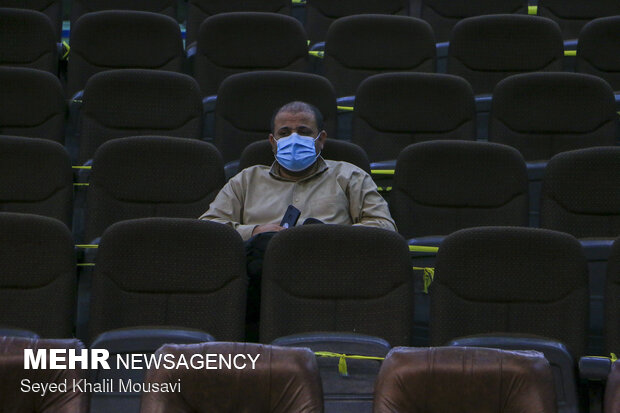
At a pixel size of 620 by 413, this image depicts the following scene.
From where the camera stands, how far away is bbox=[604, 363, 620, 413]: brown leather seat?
1.23 meters

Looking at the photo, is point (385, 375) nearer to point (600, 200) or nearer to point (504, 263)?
point (504, 263)

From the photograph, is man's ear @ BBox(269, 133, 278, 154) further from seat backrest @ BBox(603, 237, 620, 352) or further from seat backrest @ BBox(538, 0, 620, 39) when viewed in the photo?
seat backrest @ BBox(538, 0, 620, 39)

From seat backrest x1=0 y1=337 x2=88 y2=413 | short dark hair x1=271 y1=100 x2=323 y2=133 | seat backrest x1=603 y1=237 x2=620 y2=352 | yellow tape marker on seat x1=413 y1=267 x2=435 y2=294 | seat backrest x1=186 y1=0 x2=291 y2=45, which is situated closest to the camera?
seat backrest x1=0 y1=337 x2=88 y2=413

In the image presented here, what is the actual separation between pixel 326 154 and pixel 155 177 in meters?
0.34

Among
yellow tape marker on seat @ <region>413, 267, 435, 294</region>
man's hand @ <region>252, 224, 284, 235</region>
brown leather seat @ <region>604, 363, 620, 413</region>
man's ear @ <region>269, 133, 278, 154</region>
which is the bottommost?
yellow tape marker on seat @ <region>413, 267, 435, 294</region>

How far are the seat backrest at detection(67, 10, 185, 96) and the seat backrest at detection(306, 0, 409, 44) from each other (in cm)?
51

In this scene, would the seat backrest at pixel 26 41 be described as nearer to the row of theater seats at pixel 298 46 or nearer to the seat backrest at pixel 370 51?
the row of theater seats at pixel 298 46

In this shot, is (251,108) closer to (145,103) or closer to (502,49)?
(145,103)

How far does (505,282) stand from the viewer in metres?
1.70

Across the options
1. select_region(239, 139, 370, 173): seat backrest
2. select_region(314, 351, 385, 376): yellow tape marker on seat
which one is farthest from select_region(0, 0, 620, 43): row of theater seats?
select_region(314, 351, 385, 376): yellow tape marker on seat

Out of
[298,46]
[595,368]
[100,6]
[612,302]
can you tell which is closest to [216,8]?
[100,6]

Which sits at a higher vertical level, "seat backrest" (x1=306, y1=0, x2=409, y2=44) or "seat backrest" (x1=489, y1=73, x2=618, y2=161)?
"seat backrest" (x1=306, y1=0, x2=409, y2=44)

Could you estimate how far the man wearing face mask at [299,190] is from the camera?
200cm

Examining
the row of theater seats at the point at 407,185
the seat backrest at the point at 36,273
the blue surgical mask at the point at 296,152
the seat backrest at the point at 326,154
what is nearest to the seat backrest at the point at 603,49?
the row of theater seats at the point at 407,185
